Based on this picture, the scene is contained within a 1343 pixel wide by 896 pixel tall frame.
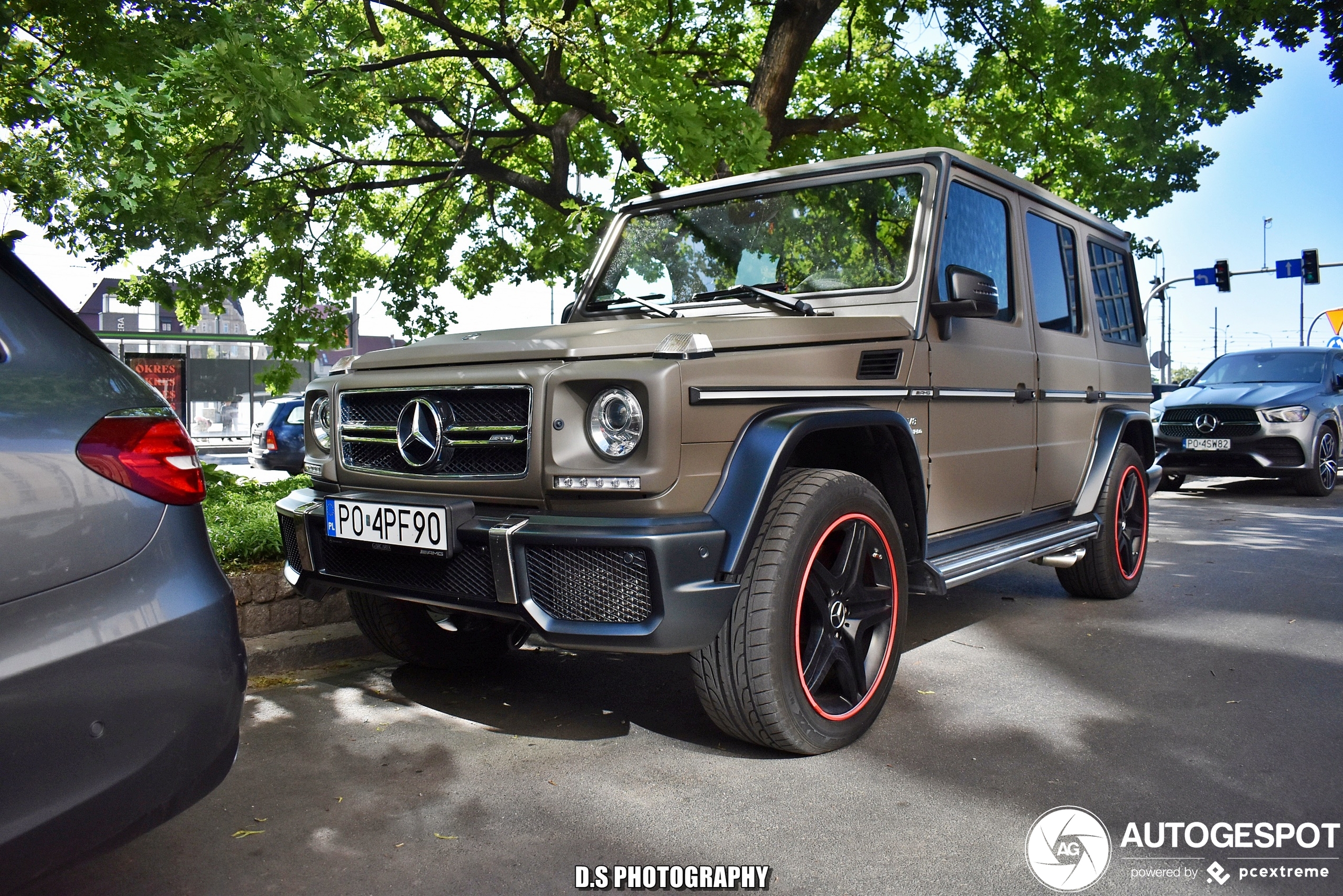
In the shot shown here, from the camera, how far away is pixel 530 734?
3.67 meters

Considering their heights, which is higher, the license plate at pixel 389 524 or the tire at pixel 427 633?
the license plate at pixel 389 524

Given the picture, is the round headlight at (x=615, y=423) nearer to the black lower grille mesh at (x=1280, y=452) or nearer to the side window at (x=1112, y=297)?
the side window at (x=1112, y=297)

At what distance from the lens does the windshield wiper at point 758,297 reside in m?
3.93

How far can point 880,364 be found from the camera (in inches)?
146

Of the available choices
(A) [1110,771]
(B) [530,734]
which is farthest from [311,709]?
(A) [1110,771]

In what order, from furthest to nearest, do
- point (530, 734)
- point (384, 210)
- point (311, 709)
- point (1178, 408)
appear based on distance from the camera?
point (384, 210), point (1178, 408), point (311, 709), point (530, 734)

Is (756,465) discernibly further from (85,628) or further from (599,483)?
(85,628)

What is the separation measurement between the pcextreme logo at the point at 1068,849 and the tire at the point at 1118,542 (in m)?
2.99

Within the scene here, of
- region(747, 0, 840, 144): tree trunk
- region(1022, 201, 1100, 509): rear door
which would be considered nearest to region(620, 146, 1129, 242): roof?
region(1022, 201, 1100, 509): rear door

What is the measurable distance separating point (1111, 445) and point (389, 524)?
158 inches

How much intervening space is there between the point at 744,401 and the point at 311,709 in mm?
2124

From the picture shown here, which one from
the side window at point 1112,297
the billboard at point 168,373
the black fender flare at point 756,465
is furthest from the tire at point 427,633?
the billboard at point 168,373

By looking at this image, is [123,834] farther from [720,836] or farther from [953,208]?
[953,208]

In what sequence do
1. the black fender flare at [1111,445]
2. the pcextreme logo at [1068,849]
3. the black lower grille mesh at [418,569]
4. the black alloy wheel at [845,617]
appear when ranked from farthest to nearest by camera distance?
the black fender flare at [1111,445]
the black alloy wheel at [845,617]
the black lower grille mesh at [418,569]
the pcextreme logo at [1068,849]
